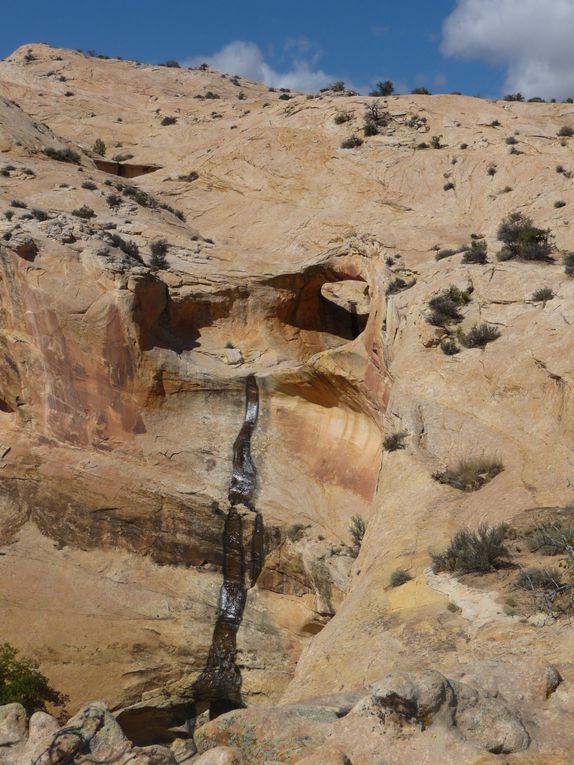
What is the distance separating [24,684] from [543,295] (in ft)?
41.5

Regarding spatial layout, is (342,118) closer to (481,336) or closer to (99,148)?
(99,148)

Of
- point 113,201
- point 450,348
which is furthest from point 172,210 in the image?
point 450,348

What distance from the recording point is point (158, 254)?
19094mm

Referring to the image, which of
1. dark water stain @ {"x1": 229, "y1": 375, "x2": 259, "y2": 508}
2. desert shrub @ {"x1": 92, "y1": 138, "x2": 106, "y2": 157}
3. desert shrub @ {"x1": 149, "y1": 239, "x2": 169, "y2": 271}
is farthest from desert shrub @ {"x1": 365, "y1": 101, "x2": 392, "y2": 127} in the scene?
desert shrub @ {"x1": 92, "y1": 138, "x2": 106, "y2": 157}

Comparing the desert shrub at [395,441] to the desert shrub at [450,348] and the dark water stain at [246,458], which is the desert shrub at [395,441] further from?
the dark water stain at [246,458]

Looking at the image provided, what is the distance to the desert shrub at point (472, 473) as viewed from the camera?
10375mm

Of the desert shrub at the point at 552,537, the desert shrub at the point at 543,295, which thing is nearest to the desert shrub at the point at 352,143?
the desert shrub at the point at 543,295

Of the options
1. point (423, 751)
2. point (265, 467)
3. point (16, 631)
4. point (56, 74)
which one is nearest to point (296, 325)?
point (265, 467)

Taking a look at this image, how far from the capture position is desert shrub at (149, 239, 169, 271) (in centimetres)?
1872

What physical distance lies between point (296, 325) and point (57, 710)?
11.3 metres

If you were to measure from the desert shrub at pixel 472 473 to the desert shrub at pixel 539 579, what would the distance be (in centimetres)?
280

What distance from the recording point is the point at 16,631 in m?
15.2

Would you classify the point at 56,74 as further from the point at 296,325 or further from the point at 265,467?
the point at 265,467

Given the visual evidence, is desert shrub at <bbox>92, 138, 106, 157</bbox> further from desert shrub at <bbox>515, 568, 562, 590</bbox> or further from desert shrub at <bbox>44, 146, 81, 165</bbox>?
desert shrub at <bbox>515, 568, 562, 590</bbox>
